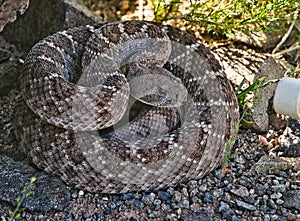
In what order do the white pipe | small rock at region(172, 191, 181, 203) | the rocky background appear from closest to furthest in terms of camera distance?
the rocky background
small rock at region(172, 191, 181, 203)
the white pipe

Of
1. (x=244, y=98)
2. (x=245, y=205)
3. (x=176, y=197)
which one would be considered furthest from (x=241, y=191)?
(x=244, y=98)

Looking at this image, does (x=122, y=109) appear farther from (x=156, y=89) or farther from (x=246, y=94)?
(x=246, y=94)

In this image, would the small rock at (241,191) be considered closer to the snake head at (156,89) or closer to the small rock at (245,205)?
the small rock at (245,205)

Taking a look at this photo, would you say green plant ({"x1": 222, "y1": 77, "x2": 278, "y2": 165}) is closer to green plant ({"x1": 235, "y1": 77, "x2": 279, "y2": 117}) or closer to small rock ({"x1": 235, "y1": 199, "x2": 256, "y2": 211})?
green plant ({"x1": 235, "y1": 77, "x2": 279, "y2": 117})

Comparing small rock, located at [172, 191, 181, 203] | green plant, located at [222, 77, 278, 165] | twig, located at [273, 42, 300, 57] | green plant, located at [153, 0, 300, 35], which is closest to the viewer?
small rock, located at [172, 191, 181, 203]

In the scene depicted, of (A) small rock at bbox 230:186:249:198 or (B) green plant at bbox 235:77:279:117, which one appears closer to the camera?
(A) small rock at bbox 230:186:249:198

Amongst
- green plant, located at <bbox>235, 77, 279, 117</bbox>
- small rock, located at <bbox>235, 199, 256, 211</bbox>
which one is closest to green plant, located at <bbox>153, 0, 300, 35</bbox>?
green plant, located at <bbox>235, 77, 279, 117</bbox>

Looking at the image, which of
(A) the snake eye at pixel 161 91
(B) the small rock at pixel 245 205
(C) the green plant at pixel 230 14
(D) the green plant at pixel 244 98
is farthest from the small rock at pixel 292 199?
(C) the green plant at pixel 230 14
